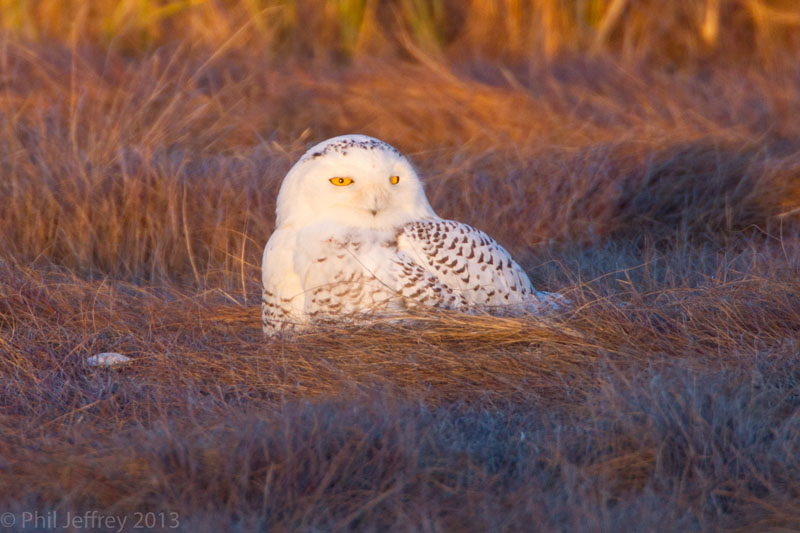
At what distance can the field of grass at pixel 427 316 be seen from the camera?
2027 millimetres

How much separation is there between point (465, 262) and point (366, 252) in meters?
0.34

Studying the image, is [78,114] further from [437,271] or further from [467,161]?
[437,271]

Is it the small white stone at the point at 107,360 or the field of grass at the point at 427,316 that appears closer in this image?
the field of grass at the point at 427,316

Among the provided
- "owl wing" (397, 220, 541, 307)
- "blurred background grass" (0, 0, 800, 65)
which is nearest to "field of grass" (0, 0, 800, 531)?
"blurred background grass" (0, 0, 800, 65)

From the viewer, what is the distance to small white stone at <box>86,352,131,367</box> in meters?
2.81

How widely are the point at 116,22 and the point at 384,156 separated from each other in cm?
449

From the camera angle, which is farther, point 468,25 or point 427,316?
point 468,25

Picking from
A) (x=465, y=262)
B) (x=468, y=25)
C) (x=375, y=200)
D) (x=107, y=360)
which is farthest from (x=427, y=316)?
(x=468, y=25)

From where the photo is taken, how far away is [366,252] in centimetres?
281

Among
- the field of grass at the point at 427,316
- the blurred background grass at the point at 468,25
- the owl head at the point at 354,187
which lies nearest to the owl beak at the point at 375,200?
the owl head at the point at 354,187

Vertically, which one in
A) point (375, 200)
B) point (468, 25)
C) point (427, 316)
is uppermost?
point (468, 25)

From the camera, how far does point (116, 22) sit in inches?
262

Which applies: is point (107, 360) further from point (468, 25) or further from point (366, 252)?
point (468, 25)

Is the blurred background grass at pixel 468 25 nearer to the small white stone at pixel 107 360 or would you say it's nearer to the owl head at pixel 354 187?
the owl head at pixel 354 187
